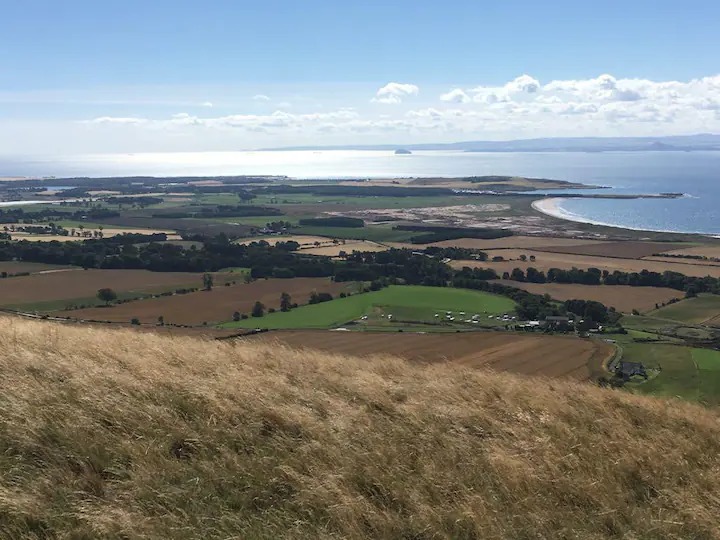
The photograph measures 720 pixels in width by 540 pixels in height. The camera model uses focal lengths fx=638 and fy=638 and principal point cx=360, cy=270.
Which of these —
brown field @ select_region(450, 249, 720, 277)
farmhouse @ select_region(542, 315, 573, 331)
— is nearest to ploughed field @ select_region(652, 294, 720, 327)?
farmhouse @ select_region(542, 315, 573, 331)

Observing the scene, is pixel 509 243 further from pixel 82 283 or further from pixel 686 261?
pixel 82 283

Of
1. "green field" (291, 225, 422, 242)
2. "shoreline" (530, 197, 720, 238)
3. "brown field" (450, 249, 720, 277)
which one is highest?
"shoreline" (530, 197, 720, 238)

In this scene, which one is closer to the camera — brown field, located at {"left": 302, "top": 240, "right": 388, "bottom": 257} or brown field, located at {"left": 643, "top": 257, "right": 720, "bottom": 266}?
brown field, located at {"left": 643, "top": 257, "right": 720, "bottom": 266}

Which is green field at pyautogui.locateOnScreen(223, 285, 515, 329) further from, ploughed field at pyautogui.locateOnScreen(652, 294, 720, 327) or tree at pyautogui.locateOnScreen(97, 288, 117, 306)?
tree at pyautogui.locateOnScreen(97, 288, 117, 306)

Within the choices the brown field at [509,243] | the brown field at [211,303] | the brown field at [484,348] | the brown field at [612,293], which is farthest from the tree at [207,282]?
the brown field at [509,243]

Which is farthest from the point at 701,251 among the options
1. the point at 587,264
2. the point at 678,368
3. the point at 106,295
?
the point at 106,295

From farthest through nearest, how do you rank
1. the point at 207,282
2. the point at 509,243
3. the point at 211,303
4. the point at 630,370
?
the point at 509,243
the point at 207,282
the point at 211,303
the point at 630,370

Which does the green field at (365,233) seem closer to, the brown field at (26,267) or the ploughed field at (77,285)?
the ploughed field at (77,285)
